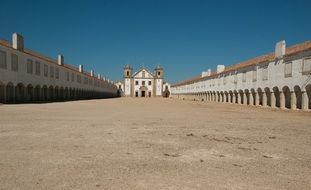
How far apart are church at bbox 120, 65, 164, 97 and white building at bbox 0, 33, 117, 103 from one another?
4122 centimetres

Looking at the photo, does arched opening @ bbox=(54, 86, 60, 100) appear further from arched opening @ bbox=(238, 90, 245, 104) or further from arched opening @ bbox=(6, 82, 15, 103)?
arched opening @ bbox=(238, 90, 245, 104)

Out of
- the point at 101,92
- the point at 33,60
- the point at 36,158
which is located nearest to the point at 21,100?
the point at 33,60

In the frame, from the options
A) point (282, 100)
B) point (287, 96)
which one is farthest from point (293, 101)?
point (282, 100)

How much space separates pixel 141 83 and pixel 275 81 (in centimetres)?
6609

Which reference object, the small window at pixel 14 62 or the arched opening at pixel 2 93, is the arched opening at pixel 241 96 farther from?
the arched opening at pixel 2 93

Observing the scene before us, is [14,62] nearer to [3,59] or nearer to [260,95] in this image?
[3,59]

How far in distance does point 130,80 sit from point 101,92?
18.2 meters

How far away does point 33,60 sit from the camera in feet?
94.7

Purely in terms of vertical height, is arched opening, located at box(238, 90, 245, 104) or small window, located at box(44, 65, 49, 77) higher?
small window, located at box(44, 65, 49, 77)

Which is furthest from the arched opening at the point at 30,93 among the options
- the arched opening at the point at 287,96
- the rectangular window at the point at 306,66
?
the rectangular window at the point at 306,66

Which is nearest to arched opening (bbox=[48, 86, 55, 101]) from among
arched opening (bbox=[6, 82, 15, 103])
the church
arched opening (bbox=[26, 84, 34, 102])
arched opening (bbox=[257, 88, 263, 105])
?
arched opening (bbox=[26, 84, 34, 102])

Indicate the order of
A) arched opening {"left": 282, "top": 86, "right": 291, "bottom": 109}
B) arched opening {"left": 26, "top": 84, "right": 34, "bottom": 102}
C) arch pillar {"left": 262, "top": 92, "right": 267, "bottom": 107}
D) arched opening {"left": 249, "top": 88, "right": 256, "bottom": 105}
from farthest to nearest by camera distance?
1. arched opening {"left": 249, "top": 88, "right": 256, "bottom": 105}
2. arched opening {"left": 26, "top": 84, "right": 34, "bottom": 102}
3. arch pillar {"left": 262, "top": 92, "right": 267, "bottom": 107}
4. arched opening {"left": 282, "top": 86, "right": 291, "bottom": 109}

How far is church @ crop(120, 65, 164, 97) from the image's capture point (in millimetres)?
87000

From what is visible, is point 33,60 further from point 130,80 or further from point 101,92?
point 130,80
